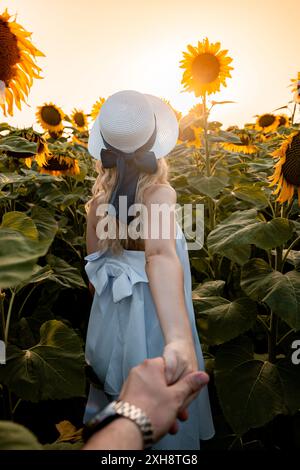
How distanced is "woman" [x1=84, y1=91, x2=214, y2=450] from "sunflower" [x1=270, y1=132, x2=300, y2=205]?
52cm

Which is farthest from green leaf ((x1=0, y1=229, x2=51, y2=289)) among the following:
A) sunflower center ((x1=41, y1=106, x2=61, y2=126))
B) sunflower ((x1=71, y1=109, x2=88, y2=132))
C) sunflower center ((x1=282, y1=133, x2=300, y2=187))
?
sunflower ((x1=71, y1=109, x2=88, y2=132))

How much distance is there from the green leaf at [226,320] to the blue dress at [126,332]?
68mm

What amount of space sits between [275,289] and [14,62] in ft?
4.91

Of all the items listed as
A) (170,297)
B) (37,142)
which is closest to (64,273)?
(37,142)

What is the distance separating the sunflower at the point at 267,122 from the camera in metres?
6.20

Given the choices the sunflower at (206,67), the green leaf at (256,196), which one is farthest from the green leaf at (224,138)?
the green leaf at (256,196)

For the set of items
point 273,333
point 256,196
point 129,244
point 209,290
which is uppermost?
point 256,196

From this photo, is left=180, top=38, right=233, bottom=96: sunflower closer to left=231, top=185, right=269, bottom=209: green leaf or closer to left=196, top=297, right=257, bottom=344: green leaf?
left=231, top=185, right=269, bottom=209: green leaf

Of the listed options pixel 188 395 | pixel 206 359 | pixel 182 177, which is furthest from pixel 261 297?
pixel 182 177

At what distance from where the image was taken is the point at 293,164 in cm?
196

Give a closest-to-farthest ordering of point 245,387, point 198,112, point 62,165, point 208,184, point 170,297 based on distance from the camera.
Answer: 1. point 170,297
2. point 245,387
3. point 208,184
4. point 62,165
5. point 198,112

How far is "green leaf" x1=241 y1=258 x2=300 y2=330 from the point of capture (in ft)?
5.18

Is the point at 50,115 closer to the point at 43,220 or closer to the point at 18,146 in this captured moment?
the point at 43,220

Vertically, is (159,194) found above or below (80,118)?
below
